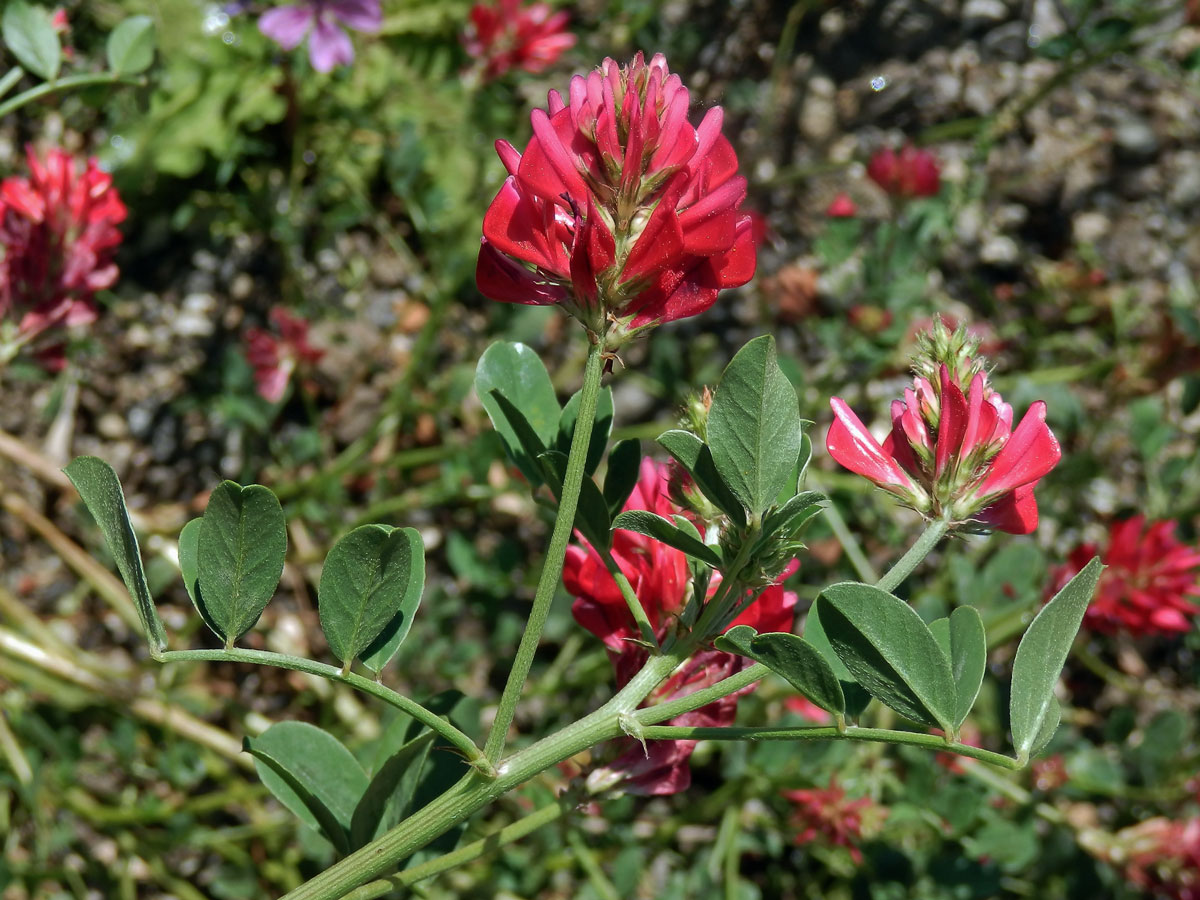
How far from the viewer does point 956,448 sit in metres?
0.78

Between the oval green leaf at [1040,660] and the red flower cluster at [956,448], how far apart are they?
0.31 feet

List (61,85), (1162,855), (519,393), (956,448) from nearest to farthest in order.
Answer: (956,448) < (519,393) < (61,85) < (1162,855)

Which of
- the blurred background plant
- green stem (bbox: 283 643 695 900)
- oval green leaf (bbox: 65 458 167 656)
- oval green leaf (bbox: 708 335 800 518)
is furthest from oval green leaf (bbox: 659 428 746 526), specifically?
the blurred background plant

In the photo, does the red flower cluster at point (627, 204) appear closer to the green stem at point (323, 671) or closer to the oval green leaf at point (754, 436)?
the oval green leaf at point (754, 436)

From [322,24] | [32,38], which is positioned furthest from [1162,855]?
[322,24]

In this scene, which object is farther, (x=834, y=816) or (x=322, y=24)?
(x=322, y=24)

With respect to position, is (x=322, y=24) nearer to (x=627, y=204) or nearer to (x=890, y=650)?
(x=627, y=204)

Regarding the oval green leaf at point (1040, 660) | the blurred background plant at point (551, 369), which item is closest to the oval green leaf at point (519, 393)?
the oval green leaf at point (1040, 660)

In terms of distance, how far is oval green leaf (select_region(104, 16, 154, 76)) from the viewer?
143 cm

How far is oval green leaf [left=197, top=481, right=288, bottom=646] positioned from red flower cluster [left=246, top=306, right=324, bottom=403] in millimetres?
1511

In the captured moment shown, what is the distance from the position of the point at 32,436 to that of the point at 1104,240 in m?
2.87

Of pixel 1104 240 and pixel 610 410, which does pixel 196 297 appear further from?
pixel 1104 240

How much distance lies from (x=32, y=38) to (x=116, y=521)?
98 cm

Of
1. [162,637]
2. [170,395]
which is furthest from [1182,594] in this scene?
[170,395]
